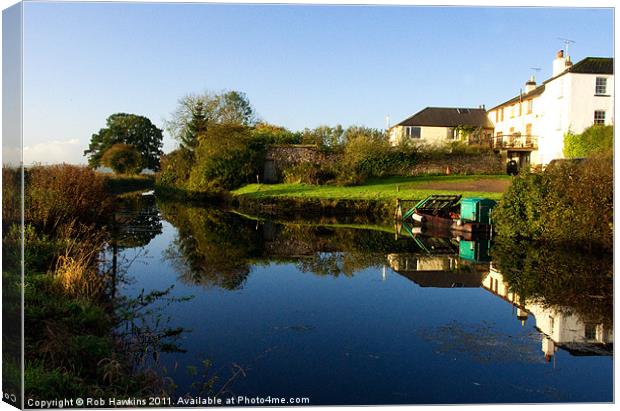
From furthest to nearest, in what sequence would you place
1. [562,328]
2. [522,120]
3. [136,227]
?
[522,120], [136,227], [562,328]

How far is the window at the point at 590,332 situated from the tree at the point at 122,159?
36.4 m

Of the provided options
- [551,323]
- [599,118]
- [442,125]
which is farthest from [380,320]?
[442,125]

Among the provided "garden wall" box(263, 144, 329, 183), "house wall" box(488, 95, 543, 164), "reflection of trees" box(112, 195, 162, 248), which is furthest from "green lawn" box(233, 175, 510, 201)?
"reflection of trees" box(112, 195, 162, 248)

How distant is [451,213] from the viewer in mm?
21641

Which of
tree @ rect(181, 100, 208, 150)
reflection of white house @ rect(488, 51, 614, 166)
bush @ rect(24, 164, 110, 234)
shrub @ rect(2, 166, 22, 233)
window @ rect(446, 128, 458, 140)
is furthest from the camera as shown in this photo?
window @ rect(446, 128, 458, 140)

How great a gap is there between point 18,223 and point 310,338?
400 centimetres

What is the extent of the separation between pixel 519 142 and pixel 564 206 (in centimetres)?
2508

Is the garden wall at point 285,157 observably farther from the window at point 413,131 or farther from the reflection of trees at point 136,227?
the window at point 413,131

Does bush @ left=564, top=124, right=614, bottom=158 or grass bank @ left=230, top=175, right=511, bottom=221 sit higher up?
bush @ left=564, top=124, right=614, bottom=158

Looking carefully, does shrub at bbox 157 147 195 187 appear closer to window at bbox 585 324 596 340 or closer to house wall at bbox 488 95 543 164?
house wall at bbox 488 95 543 164

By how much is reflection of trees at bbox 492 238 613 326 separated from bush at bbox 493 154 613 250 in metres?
0.51

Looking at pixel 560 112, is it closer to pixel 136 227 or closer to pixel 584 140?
pixel 584 140

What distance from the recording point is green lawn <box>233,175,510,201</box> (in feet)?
87.8

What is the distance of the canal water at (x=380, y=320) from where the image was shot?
5.88 m
